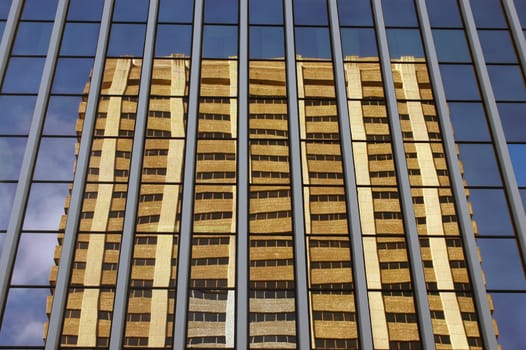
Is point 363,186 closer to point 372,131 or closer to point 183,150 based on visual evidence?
point 372,131

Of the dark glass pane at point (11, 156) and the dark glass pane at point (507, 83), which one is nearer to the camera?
the dark glass pane at point (11, 156)

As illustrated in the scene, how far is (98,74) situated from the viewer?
16.7 metres

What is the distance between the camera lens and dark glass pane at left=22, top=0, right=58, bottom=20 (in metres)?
17.8

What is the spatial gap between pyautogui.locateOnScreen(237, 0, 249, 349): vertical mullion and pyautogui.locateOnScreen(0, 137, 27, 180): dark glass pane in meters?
5.25

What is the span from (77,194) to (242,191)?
3775 millimetres

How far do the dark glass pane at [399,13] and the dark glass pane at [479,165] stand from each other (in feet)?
13.0

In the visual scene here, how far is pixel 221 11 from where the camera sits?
17828mm

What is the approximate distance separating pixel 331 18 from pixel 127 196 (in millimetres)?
7306

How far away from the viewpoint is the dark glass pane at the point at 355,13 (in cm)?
1768

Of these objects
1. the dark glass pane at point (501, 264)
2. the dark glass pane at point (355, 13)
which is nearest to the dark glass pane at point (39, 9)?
the dark glass pane at point (355, 13)

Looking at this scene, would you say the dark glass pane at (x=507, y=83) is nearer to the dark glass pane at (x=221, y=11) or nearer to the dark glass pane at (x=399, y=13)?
the dark glass pane at (x=399, y=13)

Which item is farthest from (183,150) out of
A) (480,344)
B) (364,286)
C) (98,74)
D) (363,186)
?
(480,344)

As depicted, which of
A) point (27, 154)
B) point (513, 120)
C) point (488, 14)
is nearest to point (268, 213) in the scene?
point (27, 154)

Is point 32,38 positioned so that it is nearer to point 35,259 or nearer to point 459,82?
point 35,259
